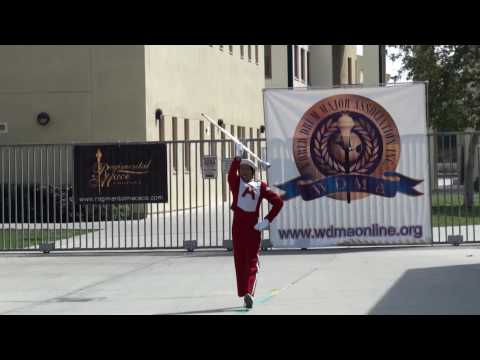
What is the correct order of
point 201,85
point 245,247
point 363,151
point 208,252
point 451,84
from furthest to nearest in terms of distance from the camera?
1. point 201,85
2. point 451,84
3. point 208,252
4. point 363,151
5. point 245,247

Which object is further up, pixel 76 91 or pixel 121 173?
pixel 76 91

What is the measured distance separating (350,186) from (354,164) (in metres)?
0.39

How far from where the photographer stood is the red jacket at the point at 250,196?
13.5 metres

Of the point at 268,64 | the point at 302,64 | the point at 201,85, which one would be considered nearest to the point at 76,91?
the point at 201,85

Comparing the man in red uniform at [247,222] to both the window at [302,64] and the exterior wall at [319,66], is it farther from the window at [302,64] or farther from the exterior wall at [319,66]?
the exterior wall at [319,66]

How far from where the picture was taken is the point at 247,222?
1345 cm

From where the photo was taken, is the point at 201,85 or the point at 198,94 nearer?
the point at 198,94

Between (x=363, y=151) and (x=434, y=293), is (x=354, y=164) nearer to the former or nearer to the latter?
(x=363, y=151)

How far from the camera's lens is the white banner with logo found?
2019 centimetres

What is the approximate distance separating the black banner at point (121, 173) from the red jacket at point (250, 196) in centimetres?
746
